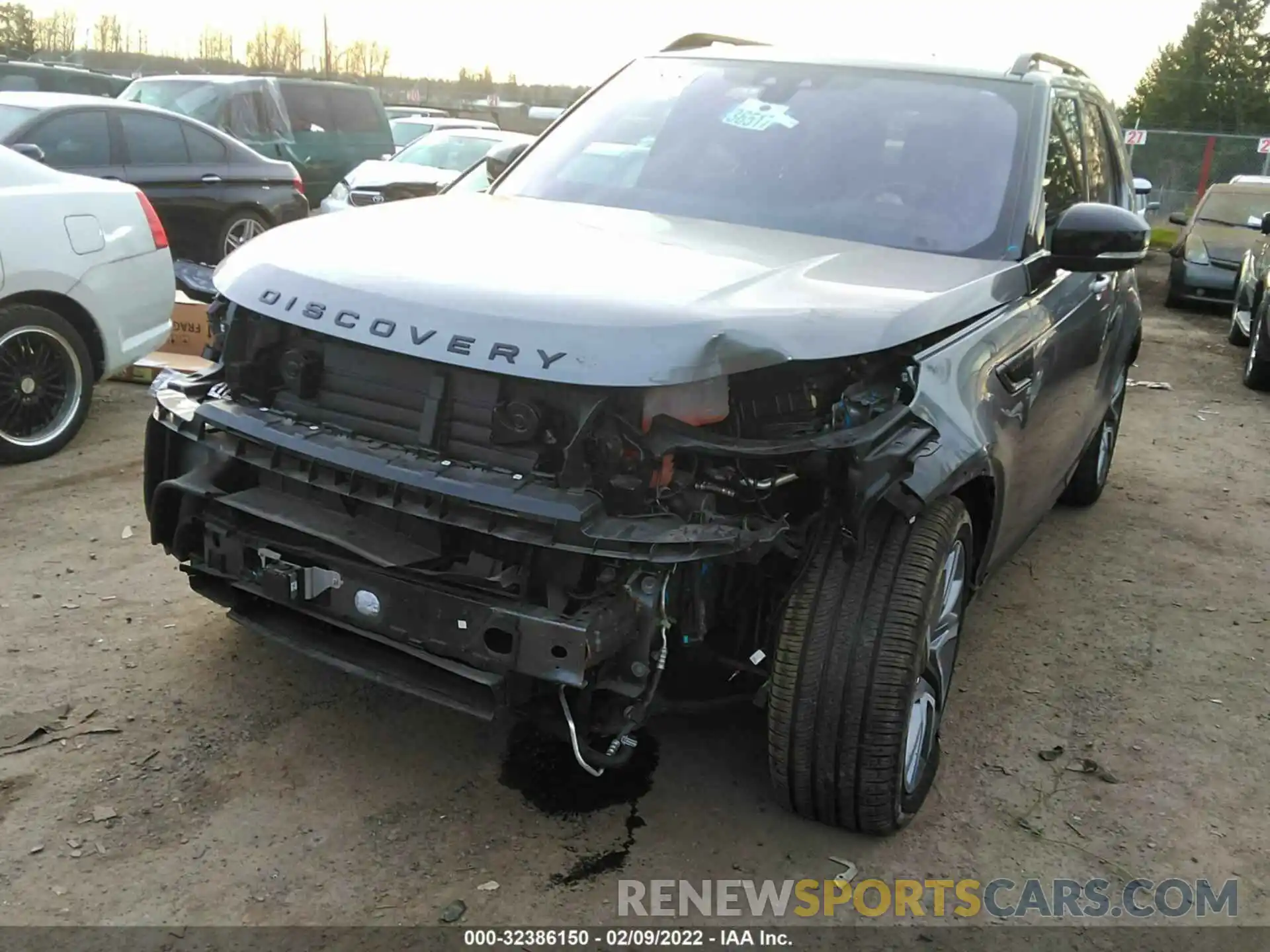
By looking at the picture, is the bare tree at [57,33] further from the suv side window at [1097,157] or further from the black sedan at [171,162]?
the suv side window at [1097,157]

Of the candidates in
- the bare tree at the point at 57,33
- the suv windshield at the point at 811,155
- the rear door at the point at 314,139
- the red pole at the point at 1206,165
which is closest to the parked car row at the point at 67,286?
the suv windshield at the point at 811,155

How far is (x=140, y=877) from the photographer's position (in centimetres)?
273

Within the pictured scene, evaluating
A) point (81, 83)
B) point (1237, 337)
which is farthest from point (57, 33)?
point (1237, 337)

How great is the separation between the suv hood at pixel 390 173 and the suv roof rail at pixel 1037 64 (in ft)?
26.1

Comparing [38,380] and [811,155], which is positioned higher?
[811,155]

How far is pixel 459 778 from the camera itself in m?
3.21

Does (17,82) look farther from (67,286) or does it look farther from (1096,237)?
(1096,237)

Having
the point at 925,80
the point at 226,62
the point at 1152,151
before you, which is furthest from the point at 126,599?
the point at 226,62

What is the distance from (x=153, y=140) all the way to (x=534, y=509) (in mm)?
7750

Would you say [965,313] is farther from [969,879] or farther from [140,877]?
[140,877]

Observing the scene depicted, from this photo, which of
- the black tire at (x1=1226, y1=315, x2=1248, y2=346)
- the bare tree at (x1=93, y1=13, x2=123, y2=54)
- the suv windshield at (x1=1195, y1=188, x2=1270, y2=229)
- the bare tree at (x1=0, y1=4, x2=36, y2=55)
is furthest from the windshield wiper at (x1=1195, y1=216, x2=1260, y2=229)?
the bare tree at (x1=93, y1=13, x2=123, y2=54)

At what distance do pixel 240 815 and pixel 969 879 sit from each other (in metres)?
1.85

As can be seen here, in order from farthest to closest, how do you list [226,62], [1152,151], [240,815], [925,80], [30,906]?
[226,62], [1152,151], [925,80], [240,815], [30,906]

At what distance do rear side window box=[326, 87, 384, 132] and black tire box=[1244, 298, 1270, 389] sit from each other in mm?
10334
